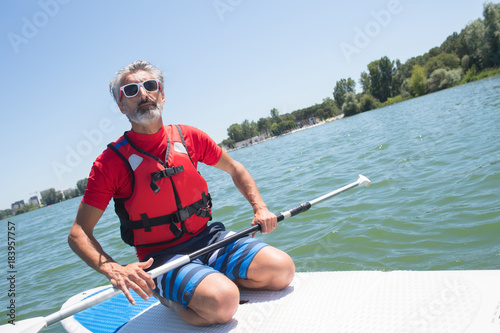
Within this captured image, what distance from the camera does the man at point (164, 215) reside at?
83.9 inches

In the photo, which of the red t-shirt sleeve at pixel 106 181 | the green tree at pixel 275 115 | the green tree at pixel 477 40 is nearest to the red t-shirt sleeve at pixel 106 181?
the red t-shirt sleeve at pixel 106 181

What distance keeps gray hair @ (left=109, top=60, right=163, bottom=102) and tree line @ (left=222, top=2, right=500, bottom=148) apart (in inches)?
1905

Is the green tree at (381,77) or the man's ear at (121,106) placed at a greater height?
the green tree at (381,77)

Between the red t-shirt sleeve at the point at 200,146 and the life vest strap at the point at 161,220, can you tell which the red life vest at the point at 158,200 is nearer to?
the life vest strap at the point at 161,220

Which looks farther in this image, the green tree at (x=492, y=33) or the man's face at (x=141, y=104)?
the green tree at (x=492, y=33)

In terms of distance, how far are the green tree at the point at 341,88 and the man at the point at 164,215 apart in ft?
305

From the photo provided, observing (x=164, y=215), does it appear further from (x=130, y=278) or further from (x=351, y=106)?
(x=351, y=106)

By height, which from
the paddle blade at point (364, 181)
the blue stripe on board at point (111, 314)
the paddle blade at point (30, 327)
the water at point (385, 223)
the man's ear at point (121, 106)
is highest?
the man's ear at point (121, 106)

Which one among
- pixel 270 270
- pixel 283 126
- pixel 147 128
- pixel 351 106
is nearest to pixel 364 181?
pixel 270 270

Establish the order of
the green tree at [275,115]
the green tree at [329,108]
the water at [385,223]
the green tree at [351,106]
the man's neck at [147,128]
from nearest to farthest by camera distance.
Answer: the man's neck at [147,128]
the water at [385,223]
the green tree at [351,106]
the green tree at [329,108]
the green tree at [275,115]

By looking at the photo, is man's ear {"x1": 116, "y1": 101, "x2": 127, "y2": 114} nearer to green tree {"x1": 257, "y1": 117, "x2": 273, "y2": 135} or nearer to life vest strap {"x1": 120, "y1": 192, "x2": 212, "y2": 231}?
life vest strap {"x1": 120, "y1": 192, "x2": 212, "y2": 231}

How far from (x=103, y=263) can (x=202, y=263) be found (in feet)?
2.27

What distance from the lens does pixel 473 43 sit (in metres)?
43.3

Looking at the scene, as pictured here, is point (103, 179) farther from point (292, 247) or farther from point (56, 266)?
point (56, 266)
